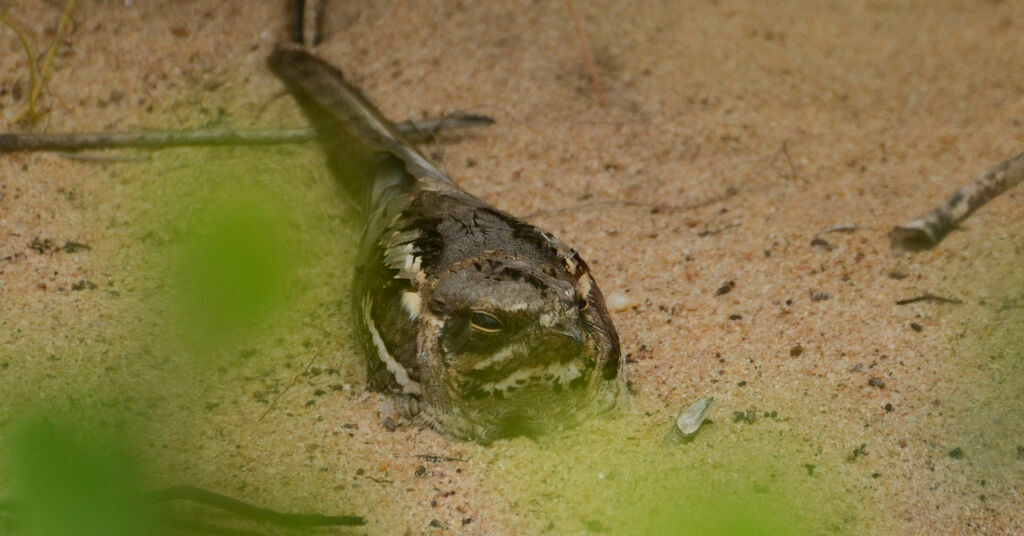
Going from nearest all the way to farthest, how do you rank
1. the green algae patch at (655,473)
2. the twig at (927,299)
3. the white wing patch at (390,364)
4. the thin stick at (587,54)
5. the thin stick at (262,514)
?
the thin stick at (262,514) < the green algae patch at (655,473) < the white wing patch at (390,364) < the twig at (927,299) < the thin stick at (587,54)

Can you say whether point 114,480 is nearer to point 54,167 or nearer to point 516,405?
point 516,405

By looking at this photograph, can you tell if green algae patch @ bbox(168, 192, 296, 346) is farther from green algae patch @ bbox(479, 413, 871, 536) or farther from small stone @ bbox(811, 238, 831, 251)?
small stone @ bbox(811, 238, 831, 251)

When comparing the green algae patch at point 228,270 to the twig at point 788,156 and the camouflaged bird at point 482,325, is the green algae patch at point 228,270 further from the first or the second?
the twig at point 788,156

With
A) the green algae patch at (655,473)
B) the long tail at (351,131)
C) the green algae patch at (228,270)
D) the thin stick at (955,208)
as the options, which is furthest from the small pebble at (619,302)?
the green algae patch at (228,270)

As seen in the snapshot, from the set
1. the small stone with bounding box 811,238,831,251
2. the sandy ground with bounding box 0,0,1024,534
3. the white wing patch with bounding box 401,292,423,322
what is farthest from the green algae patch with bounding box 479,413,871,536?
the small stone with bounding box 811,238,831,251

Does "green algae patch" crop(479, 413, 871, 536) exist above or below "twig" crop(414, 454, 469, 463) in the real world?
below

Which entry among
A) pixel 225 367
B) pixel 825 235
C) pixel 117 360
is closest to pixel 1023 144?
pixel 825 235

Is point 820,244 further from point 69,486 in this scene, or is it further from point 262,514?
point 69,486
